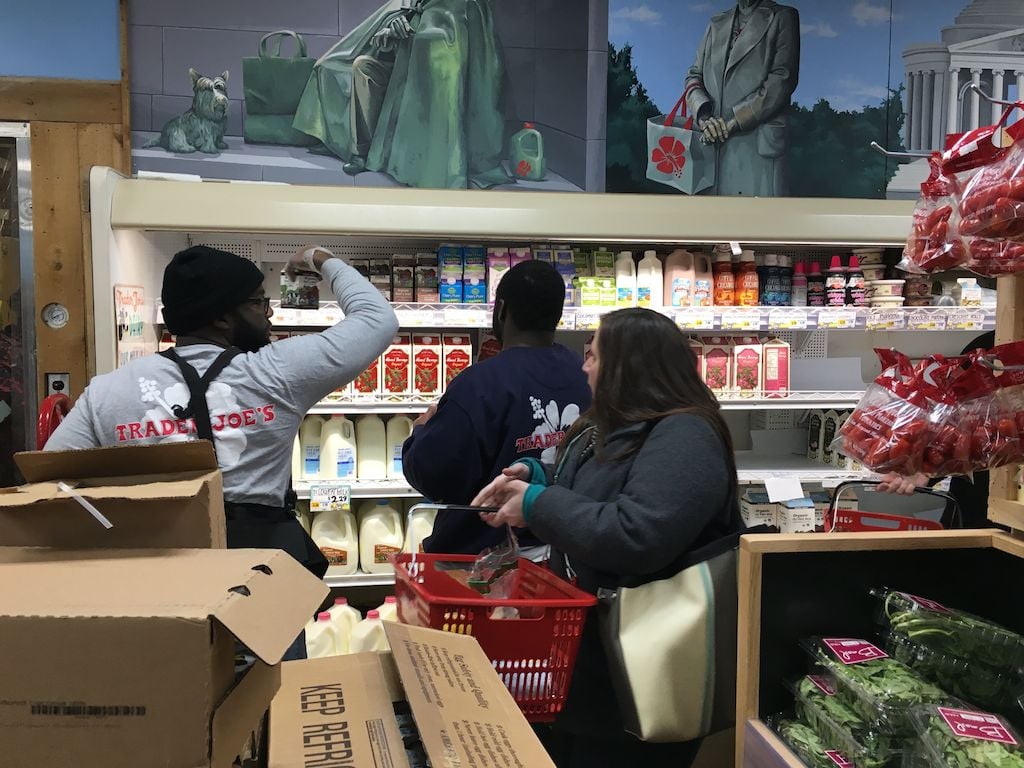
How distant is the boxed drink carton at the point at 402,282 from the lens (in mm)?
3656

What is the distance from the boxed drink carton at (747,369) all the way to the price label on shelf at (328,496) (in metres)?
1.85

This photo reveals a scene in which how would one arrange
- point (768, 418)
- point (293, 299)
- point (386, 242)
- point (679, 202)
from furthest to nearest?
point (768, 418), point (386, 242), point (679, 202), point (293, 299)

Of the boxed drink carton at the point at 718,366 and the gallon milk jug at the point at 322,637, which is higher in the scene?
the boxed drink carton at the point at 718,366

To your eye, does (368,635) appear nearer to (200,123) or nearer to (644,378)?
(644,378)

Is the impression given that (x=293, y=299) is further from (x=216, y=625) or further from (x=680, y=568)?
(x=216, y=625)

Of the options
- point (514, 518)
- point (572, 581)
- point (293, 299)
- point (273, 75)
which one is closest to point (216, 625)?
point (514, 518)

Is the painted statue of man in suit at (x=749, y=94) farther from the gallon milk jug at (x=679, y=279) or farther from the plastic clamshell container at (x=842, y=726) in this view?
the plastic clamshell container at (x=842, y=726)

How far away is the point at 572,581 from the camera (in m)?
1.90

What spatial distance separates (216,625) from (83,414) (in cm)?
112

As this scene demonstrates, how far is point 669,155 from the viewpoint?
14.3 feet

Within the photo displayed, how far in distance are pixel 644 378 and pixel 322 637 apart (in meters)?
2.03

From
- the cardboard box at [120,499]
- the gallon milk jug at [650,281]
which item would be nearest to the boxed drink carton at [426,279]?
the gallon milk jug at [650,281]

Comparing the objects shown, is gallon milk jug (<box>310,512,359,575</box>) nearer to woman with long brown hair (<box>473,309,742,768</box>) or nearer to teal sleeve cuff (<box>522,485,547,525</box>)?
woman with long brown hair (<box>473,309,742,768</box>)

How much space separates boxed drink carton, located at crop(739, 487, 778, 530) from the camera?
3990mm
